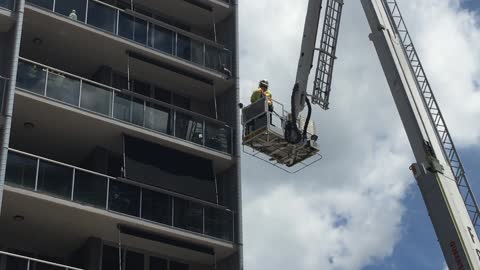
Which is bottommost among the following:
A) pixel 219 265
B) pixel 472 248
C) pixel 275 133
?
pixel 472 248

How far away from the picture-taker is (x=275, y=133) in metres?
32.1

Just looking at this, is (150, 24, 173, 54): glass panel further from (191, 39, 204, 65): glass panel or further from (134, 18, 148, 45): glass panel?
(191, 39, 204, 65): glass panel

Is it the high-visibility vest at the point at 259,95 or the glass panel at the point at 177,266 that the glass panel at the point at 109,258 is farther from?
the high-visibility vest at the point at 259,95

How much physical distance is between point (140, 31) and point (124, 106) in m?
3.79

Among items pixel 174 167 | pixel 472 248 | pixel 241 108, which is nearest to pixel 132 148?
pixel 174 167

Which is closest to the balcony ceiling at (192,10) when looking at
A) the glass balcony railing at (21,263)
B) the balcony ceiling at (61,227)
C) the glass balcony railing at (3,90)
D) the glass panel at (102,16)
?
the glass panel at (102,16)

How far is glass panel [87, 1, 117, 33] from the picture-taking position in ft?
114

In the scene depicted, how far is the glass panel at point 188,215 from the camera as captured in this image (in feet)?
108

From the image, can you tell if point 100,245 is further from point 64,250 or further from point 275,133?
point 275,133

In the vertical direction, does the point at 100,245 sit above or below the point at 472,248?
above

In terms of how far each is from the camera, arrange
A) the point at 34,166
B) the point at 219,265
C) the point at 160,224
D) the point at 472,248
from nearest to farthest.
Answer: the point at 472,248 < the point at 34,166 < the point at 160,224 < the point at 219,265

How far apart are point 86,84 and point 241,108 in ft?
18.9

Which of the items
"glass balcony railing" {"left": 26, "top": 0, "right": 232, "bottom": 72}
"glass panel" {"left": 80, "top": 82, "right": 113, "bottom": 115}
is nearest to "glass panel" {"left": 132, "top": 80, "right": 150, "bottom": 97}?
"glass balcony railing" {"left": 26, "top": 0, "right": 232, "bottom": 72}

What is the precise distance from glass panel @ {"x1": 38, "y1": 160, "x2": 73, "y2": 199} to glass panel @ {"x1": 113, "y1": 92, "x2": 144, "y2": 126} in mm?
3589
